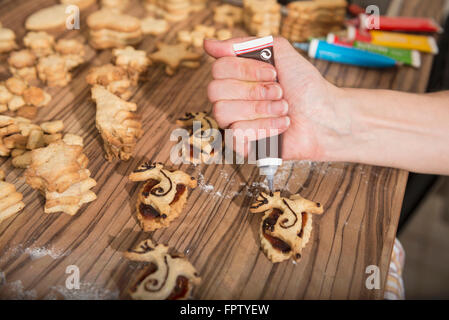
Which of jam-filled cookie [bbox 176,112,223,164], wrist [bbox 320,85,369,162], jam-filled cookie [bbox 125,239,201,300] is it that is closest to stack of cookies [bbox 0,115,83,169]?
jam-filled cookie [bbox 176,112,223,164]

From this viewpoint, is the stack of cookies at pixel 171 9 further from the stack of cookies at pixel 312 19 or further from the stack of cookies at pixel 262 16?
the stack of cookies at pixel 312 19

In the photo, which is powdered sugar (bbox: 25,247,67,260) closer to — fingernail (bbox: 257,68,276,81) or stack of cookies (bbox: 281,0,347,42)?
fingernail (bbox: 257,68,276,81)

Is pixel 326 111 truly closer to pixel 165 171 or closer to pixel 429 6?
pixel 165 171

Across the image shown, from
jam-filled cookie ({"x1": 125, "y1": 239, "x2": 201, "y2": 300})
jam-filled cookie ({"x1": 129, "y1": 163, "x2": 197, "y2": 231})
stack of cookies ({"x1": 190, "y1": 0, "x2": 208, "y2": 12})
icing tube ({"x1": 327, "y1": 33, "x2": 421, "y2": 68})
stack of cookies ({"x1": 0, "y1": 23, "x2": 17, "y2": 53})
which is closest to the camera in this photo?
jam-filled cookie ({"x1": 125, "y1": 239, "x2": 201, "y2": 300})

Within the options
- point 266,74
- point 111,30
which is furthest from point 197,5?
point 266,74
